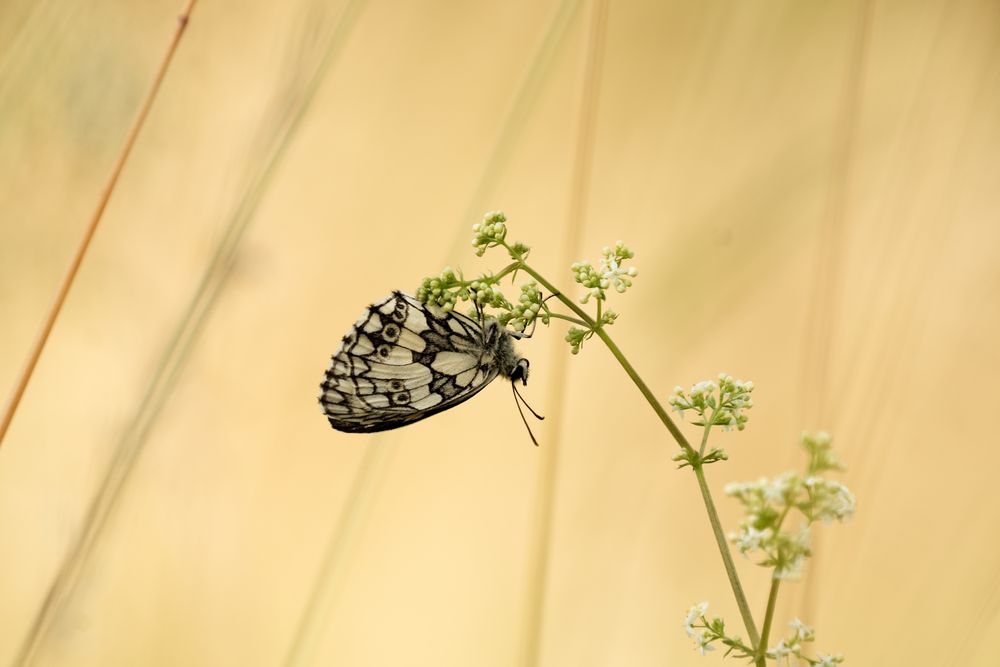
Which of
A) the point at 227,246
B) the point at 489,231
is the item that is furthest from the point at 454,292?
the point at 227,246

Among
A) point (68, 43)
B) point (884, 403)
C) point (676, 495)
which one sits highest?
point (68, 43)

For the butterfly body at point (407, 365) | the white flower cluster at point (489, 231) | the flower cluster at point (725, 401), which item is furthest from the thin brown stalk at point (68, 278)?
the flower cluster at point (725, 401)

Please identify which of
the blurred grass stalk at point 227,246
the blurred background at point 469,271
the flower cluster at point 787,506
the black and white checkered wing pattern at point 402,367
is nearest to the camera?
the flower cluster at point 787,506

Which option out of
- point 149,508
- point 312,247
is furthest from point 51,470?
point 312,247

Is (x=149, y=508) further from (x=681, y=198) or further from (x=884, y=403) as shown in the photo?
(x=884, y=403)

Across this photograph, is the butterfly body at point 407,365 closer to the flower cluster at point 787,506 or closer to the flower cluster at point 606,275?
the flower cluster at point 606,275

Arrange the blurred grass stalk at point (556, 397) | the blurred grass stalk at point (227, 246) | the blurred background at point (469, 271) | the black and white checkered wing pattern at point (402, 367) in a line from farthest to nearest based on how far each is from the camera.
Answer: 1. the blurred background at point (469, 271)
2. the blurred grass stalk at point (227, 246)
3. the blurred grass stalk at point (556, 397)
4. the black and white checkered wing pattern at point (402, 367)

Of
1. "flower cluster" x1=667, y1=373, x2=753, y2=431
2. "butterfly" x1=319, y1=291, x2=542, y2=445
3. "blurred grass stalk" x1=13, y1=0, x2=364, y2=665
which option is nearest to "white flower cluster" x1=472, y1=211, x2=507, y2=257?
"butterfly" x1=319, y1=291, x2=542, y2=445

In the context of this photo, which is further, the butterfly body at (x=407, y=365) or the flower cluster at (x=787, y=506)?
the butterfly body at (x=407, y=365)
